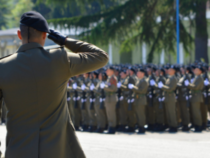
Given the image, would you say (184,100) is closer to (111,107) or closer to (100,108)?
(111,107)

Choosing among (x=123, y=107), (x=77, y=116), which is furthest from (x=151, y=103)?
(x=77, y=116)

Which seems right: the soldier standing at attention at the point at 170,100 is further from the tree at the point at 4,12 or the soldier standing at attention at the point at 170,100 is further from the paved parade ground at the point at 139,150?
the tree at the point at 4,12

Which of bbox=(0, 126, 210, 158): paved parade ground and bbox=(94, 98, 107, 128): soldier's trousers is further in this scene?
bbox=(94, 98, 107, 128): soldier's trousers

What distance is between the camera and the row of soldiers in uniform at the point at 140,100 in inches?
379

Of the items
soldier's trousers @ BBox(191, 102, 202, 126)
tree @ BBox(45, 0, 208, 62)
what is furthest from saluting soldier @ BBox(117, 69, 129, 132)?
tree @ BBox(45, 0, 208, 62)

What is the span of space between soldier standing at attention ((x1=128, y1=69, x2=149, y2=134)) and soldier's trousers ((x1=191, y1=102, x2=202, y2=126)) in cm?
148

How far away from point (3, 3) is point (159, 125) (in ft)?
156

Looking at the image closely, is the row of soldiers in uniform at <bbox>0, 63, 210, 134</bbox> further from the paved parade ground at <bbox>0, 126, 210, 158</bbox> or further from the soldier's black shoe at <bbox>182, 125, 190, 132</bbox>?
the paved parade ground at <bbox>0, 126, 210, 158</bbox>

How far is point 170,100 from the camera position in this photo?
9961 mm

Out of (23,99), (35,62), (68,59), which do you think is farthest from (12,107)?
(68,59)

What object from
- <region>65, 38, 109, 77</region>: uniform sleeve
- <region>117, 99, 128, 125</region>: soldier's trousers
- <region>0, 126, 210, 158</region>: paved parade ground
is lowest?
<region>0, 126, 210, 158</region>: paved parade ground


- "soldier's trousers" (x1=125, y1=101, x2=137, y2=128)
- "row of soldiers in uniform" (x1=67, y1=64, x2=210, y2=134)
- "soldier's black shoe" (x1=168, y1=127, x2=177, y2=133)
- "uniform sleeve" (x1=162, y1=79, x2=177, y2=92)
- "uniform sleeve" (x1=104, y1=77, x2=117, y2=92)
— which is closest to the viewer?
"uniform sleeve" (x1=104, y1=77, x2=117, y2=92)

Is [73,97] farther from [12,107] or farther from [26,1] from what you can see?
[26,1]

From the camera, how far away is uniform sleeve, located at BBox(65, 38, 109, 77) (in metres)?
2.27
